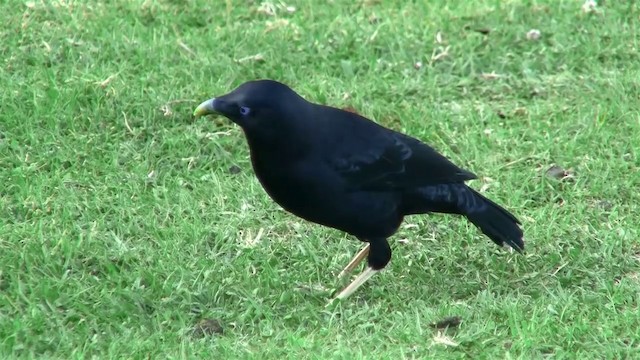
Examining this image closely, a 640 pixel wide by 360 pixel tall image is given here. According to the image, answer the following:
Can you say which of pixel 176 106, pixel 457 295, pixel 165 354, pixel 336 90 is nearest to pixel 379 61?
pixel 336 90

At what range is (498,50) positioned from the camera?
8.01 metres

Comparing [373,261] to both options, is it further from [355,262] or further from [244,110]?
[244,110]

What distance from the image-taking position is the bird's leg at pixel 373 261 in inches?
216

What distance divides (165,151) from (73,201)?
758 mm

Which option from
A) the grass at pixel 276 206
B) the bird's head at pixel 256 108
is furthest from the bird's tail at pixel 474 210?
the bird's head at pixel 256 108

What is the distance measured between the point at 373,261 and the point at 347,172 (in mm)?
471

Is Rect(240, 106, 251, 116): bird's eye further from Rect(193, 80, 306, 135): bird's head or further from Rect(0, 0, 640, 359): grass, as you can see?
Rect(0, 0, 640, 359): grass

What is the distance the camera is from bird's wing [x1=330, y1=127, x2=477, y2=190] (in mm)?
5348

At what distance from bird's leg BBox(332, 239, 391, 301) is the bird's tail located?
24 centimetres

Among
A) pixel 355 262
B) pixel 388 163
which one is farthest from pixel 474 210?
pixel 355 262

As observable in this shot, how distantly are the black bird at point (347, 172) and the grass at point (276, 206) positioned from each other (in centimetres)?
31

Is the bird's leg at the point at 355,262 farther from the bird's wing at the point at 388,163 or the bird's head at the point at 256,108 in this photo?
the bird's head at the point at 256,108

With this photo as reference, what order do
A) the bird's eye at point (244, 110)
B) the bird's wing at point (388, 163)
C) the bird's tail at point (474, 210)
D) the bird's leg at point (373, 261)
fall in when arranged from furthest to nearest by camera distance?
the bird's tail at point (474, 210) → the bird's leg at point (373, 261) → the bird's wing at point (388, 163) → the bird's eye at point (244, 110)

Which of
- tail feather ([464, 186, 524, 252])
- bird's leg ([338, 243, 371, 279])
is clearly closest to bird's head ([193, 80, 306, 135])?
bird's leg ([338, 243, 371, 279])
